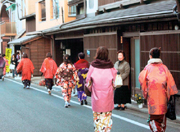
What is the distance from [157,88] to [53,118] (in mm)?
3399

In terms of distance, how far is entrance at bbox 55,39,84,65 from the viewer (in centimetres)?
2058

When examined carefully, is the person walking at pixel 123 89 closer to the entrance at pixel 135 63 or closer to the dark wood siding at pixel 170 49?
the dark wood siding at pixel 170 49

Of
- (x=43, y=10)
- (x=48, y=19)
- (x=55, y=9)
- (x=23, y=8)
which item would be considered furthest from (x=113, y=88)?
(x=23, y=8)

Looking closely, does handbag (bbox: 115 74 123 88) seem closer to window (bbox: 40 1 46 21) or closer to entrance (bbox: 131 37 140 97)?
entrance (bbox: 131 37 140 97)

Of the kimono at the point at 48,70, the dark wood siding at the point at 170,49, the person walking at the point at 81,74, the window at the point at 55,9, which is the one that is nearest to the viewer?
the dark wood siding at the point at 170,49

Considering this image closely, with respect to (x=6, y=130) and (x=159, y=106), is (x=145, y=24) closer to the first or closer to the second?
(x=159, y=106)

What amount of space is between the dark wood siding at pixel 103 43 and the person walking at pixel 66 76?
8.60ft

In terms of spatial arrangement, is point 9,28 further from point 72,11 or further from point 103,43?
point 103,43

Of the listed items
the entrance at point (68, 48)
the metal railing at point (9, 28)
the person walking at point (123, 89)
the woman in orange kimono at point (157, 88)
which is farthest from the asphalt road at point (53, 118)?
the metal railing at point (9, 28)

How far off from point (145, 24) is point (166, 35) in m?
1.33

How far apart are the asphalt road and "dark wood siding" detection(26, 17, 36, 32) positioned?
16.7m

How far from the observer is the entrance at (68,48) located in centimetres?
Result: 2058

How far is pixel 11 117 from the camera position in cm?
814

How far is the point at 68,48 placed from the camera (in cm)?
2122
